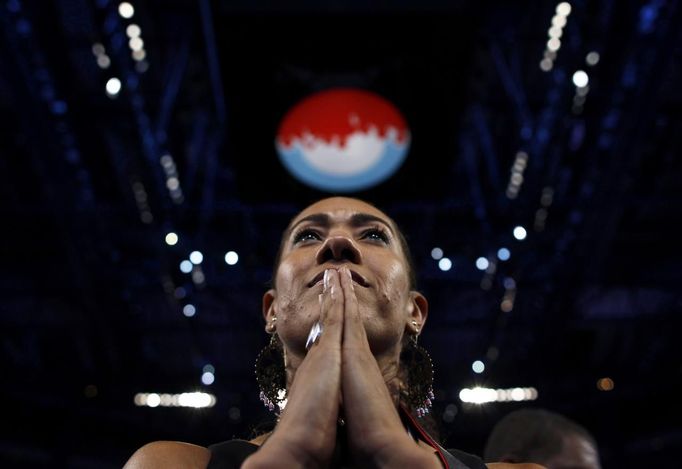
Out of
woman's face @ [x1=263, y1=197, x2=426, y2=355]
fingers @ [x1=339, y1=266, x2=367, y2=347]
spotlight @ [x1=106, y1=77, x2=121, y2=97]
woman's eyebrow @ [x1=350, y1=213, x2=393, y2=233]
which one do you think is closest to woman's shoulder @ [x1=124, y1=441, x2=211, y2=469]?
woman's face @ [x1=263, y1=197, x2=426, y2=355]

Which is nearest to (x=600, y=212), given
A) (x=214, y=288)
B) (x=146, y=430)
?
(x=214, y=288)

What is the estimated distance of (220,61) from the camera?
6031 millimetres

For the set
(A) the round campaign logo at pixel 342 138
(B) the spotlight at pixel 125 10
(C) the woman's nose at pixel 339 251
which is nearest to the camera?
(C) the woman's nose at pixel 339 251

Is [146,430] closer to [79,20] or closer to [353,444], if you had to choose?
[79,20]

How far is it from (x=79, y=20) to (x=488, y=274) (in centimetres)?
519

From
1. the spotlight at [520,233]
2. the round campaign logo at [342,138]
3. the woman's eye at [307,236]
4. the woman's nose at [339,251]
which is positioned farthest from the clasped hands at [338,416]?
the spotlight at [520,233]

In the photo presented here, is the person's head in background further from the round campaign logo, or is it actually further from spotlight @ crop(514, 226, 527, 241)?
spotlight @ crop(514, 226, 527, 241)

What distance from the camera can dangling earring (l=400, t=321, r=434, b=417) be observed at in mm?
1975

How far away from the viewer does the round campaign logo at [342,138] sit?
4969 millimetres

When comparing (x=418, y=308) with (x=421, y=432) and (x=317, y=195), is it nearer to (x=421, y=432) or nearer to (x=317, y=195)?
(x=421, y=432)

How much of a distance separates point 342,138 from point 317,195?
2.55 metres

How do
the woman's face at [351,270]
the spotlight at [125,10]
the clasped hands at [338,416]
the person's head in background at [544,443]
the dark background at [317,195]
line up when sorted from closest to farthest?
the clasped hands at [338,416], the woman's face at [351,270], the person's head in background at [544,443], the spotlight at [125,10], the dark background at [317,195]

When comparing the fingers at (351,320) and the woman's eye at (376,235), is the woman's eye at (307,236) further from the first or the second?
the fingers at (351,320)

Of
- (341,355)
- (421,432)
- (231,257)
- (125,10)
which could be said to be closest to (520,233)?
(231,257)
